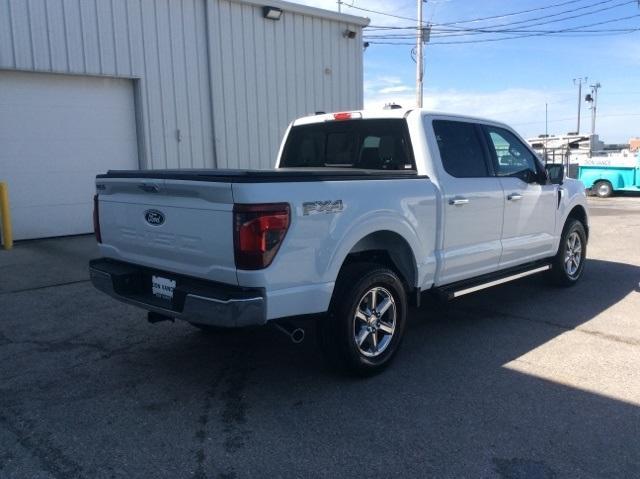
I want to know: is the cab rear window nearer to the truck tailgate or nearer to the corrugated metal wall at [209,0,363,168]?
the truck tailgate

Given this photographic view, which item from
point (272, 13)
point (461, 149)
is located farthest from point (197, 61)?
point (461, 149)

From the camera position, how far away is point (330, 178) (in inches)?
158

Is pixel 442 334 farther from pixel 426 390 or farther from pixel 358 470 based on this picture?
pixel 358 470

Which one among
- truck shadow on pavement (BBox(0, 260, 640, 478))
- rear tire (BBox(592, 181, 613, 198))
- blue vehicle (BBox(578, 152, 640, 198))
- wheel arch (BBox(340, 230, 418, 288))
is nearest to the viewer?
truck shadow on pavement (BBox(0, 260, 640, 478))

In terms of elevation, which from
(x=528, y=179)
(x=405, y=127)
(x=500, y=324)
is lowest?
(x=500, y=324)

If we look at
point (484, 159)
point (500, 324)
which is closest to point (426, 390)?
point (500, 324)

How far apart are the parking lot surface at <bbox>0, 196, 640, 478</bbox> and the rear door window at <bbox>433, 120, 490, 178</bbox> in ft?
4.87

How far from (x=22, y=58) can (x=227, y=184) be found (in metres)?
8.35

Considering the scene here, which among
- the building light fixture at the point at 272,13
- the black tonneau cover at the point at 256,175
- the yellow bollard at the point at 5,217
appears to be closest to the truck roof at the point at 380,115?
the black tonneau cover at the point at 256,175

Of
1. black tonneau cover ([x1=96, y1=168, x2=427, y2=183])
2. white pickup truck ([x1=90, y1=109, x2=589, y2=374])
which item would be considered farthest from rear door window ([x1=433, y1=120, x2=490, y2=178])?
black tonneau cover ([x1=96, y1=168, x2=427, y2=183])

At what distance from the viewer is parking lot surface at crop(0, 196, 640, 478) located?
10.8ft

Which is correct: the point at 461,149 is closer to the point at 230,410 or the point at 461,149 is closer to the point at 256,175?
the point at 256,175

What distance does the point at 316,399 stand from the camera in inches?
162

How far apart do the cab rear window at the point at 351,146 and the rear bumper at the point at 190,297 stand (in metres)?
2.13
